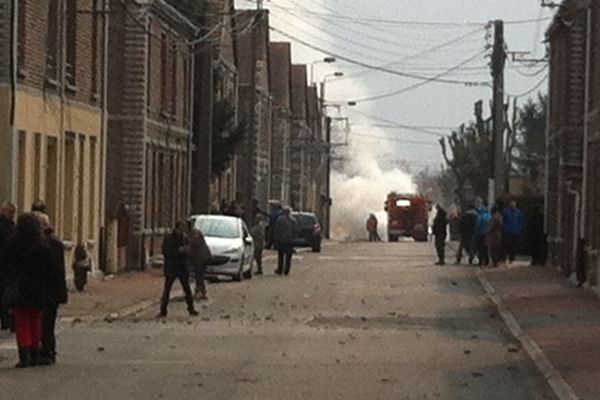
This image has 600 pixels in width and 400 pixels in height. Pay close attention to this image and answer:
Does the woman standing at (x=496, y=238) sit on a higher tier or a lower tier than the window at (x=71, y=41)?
lower

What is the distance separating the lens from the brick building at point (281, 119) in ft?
349

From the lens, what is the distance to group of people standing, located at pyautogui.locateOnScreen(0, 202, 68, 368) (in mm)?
21828

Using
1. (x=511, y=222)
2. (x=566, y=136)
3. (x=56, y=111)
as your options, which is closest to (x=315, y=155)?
(x=566, y=136)

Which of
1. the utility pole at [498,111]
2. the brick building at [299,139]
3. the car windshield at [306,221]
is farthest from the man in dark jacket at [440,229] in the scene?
the brick building at [299,139]

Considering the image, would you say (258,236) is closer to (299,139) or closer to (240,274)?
(240,274)

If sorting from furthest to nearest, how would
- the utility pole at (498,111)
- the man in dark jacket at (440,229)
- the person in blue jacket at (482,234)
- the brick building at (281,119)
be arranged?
the brick building at (281,119), the utility pole at (498,111), the man in dark jacket at (440,229), the person in blue jacket at (482,234)

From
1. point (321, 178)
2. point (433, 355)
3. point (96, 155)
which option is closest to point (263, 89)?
point (321, 178)

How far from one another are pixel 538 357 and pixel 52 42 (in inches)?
701

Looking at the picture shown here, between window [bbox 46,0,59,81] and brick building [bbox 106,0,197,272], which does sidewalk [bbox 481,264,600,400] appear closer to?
brick building [bbox 106,0,197,272]

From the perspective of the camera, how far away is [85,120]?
44.4m

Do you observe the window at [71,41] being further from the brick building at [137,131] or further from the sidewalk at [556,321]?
the sidewalk at [556,321]

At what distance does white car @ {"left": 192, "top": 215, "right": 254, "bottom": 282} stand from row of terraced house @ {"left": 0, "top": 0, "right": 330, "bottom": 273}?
264cm

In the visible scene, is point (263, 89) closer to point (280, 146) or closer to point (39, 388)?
point (280, 146)

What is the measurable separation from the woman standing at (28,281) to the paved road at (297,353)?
16.0 inches
